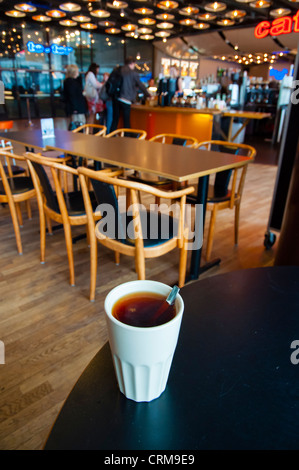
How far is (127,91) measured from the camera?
647cm

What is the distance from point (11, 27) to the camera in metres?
10.7

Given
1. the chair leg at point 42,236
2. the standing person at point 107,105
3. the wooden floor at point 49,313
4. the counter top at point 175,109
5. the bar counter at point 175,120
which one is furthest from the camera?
the standing person at point 107,105

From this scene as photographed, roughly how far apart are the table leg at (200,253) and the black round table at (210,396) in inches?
62.8

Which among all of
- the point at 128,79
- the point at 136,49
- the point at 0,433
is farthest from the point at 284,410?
the point at 136,49

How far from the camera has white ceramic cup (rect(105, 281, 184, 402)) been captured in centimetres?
40

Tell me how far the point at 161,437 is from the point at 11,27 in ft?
43.9

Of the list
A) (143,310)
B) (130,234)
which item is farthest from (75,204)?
(143,310)

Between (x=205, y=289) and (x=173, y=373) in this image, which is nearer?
(x=173, y=373)

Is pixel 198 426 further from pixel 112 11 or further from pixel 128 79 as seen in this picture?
pixel 112 11

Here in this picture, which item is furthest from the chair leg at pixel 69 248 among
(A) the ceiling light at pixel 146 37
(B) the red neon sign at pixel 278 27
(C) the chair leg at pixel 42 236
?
(A) the ceiling light at pixel 146 37

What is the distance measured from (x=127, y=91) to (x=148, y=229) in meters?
5.37

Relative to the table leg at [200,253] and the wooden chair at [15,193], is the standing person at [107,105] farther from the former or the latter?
the table leg at [200,253]

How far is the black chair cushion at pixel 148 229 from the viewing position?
1866 millimetres
